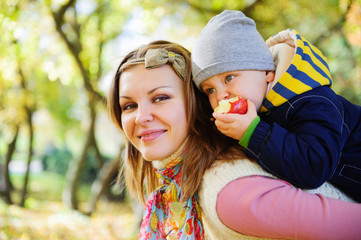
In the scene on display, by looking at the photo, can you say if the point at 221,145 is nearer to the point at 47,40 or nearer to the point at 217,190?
the point at 217,190

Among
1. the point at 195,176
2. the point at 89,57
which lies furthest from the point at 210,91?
the point at 89,57

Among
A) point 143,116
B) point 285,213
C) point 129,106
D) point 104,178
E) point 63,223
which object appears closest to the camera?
point 285,213

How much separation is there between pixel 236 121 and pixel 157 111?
1.53 ft

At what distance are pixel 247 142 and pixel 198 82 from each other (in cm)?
47

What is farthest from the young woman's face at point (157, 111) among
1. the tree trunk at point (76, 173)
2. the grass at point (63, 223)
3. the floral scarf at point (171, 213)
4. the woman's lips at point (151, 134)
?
the tree trunk at point (76, 173)

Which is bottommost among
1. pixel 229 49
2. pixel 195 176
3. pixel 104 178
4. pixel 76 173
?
pixel 76 173

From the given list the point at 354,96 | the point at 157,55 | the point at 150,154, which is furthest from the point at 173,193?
the point at 354,96

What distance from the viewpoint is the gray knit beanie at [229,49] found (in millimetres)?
1697

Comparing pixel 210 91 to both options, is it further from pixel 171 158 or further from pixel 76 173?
pixel 76 173

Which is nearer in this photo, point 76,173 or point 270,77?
point 270,77

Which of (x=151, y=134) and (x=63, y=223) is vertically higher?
(x=151, y=134)

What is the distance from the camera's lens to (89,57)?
32.3 feet

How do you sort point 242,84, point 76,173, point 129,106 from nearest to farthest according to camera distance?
1. point 242,84
2. point 129,106
3. point 76,173

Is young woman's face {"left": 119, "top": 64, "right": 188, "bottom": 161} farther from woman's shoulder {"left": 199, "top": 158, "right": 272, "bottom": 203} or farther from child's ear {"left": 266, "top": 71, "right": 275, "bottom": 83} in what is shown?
child's ear {"left": 266, "top": 71, "right": 275, "bottom": 83}
